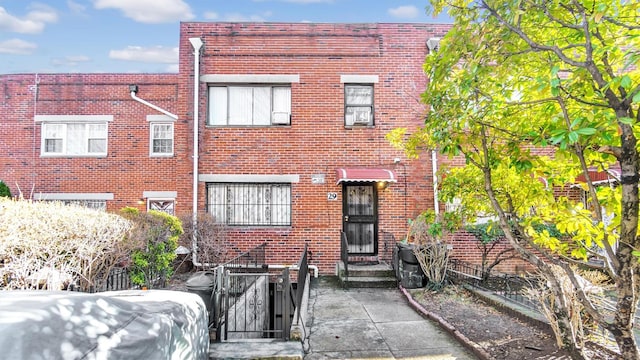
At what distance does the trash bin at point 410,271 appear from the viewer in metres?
8.20

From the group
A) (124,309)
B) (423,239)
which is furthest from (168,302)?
(423,239)

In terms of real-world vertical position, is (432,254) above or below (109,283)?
above

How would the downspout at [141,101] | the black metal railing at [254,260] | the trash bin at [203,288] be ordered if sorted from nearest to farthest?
the trash bin at [203,288]
the black metal railing at [254,260]
the downspout at [141,101]

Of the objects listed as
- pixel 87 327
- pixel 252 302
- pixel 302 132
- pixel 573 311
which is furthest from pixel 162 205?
pixel 573 311

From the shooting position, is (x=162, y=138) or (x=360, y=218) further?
(x=162, y=138)

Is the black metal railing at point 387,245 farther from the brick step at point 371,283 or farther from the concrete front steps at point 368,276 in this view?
the brick step at point 371,283

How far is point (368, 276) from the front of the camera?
9.00 metres

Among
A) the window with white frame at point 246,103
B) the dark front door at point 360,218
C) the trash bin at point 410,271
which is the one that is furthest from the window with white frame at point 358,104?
the trash bin at point 410,271

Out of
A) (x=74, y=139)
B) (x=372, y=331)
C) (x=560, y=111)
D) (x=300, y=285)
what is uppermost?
(x=74, y=139)

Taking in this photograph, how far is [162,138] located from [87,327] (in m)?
10.6

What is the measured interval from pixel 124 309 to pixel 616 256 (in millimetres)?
4304

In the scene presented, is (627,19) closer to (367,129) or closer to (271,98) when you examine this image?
(367,129)

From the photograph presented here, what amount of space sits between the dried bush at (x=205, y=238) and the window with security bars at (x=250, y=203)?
0.62 meters

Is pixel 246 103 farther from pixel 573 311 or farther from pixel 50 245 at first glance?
pixel 573 311
